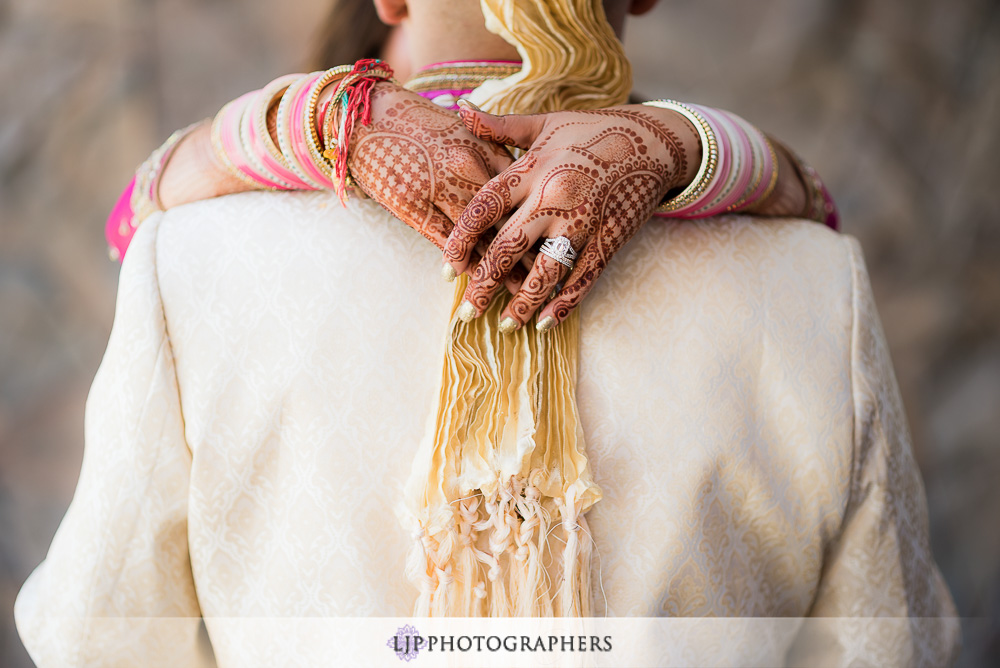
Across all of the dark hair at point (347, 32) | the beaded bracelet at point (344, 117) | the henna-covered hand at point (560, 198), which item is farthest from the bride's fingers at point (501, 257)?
the dark hair at point (347, 32)

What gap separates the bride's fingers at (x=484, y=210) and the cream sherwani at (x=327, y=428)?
0.07 metres

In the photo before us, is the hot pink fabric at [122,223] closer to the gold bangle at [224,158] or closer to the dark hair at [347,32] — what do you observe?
the gold bangle at [224,158]

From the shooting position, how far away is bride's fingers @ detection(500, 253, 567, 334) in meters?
0.47

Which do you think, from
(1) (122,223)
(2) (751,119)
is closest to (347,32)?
(1) (122,223)

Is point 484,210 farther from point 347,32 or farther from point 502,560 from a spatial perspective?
point 347,32

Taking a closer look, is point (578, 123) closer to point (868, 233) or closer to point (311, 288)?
point (311, 288)

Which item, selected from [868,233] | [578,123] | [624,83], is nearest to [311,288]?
[578,123]

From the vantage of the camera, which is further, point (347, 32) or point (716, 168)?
point (347, 32)

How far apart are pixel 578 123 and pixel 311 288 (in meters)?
0.24

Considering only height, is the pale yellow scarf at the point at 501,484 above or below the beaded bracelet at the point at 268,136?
below

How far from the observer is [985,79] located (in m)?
1.06

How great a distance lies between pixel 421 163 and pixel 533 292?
0.40 feet

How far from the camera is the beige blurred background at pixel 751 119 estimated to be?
2.96 feet

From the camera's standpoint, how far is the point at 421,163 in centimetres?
47
